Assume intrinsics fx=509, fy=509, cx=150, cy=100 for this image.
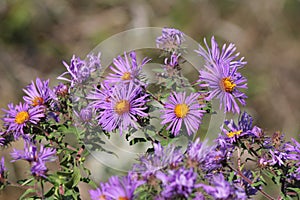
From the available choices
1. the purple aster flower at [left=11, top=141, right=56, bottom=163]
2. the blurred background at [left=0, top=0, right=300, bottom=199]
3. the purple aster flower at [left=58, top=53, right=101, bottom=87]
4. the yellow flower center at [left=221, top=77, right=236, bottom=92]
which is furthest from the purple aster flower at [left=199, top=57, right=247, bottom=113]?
the blurred background at [left=0, top=0, right=300, bottom=199]

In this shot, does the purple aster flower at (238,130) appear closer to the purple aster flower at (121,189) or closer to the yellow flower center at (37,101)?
the purple aster flower at (121,189)

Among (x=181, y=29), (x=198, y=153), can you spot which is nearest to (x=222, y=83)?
(x=198, y=153)

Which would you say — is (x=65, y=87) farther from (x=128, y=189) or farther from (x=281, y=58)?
(x=281, y=58)

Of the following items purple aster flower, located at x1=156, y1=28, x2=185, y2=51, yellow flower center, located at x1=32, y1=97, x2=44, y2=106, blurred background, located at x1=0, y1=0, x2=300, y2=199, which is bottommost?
yellow flower center, located at x1=32, y1=97, x2=44, y2=106

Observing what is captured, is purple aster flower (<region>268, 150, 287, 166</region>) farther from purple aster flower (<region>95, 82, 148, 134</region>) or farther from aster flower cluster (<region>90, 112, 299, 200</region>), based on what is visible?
purple aster flower (<region>95, 82, 148, 134</region>)

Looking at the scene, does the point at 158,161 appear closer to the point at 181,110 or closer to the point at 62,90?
the point at 181,110

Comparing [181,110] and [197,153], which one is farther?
[181,110]

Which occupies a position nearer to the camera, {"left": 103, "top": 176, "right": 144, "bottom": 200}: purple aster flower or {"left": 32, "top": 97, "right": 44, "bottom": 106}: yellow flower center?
{"left": 103, "top": 176, "right": 144, "bottom": 200}: purple aster flower
